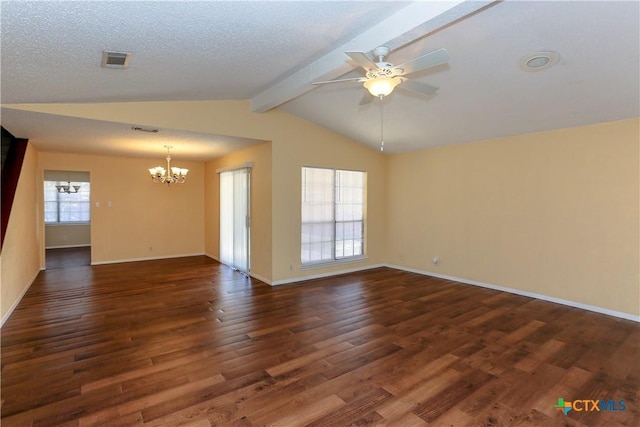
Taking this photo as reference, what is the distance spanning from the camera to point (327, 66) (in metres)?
3.31

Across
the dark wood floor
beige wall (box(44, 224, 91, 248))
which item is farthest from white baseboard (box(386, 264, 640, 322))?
beige wall (box(44, 224, 91, 248))

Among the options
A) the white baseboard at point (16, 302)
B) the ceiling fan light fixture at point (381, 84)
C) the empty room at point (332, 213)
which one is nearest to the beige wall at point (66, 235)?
the empty room at point (332, 213)

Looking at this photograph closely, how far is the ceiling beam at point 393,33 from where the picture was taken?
2.27 m

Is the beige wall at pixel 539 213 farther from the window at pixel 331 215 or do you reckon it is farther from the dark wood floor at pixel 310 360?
the window at pixel 331 215

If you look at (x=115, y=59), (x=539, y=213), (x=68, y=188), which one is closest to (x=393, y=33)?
(x=115, y=59)

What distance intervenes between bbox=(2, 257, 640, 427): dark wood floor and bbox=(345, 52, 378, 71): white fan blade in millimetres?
2478

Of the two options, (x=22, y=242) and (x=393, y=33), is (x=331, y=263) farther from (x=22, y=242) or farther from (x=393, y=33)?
(x=22, y=242)

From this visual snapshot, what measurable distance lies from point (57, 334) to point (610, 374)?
5.24 meters

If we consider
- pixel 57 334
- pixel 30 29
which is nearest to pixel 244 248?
pixel 57 334

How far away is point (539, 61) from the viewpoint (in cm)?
306

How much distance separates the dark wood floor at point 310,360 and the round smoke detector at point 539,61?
2736 millimetres

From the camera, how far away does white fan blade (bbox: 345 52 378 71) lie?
2.32 meters

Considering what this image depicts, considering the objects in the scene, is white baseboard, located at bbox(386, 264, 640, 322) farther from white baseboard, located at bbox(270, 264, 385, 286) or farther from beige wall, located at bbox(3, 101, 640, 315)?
white baseboard, located at bbox(270, 264, 385, 286)

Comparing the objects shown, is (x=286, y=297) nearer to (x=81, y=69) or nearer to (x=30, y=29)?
(x=81, y=69)
